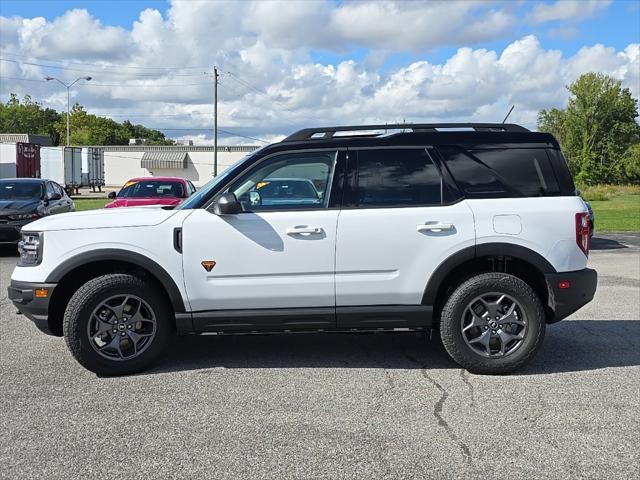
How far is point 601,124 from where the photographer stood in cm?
9125

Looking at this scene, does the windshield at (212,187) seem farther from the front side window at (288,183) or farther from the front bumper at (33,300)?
the front bumper at (33,300)

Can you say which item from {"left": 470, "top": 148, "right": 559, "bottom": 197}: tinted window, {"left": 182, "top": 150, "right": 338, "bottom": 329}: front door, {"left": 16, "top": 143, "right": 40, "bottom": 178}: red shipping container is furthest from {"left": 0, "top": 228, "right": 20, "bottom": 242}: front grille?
{"left": 16, "top": 143, "right": 40, "bottom": 178}: red shipping container

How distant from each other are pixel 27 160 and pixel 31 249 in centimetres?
3609

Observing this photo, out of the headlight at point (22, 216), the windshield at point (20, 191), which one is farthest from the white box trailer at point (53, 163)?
the headlight at point (22, 216)

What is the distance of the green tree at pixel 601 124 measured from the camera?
9000cm

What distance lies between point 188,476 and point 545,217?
3359 mm

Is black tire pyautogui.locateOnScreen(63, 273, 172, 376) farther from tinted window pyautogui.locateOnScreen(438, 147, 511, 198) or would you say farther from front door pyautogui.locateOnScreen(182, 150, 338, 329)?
tinted window pyautogui.locateOnScreen(438, 147, 511, 198)

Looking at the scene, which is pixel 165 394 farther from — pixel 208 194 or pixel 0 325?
pixel 0 325

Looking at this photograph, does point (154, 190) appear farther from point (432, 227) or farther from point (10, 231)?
point (432, 227)

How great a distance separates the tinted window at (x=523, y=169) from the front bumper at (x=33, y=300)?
3613 mm

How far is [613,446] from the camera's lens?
3906mm

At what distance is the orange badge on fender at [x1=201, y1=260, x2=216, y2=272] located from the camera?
516 cm

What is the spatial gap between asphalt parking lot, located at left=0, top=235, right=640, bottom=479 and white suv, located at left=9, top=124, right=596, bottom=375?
1.28ft

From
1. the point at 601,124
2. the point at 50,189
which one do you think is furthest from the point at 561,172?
the point at 601,124
